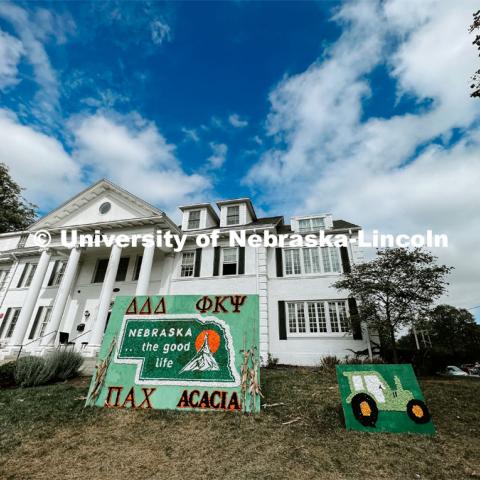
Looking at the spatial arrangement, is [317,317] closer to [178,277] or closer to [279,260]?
[279,260]

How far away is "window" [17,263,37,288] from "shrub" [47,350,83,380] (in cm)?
1394

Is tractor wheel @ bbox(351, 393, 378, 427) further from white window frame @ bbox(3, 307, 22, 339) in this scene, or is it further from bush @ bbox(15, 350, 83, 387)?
white window frame @ bbox(3, 307, 22, 339)

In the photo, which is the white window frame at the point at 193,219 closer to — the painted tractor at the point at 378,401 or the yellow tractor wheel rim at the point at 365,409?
the painted tractor at the point at 378,401

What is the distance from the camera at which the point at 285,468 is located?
3.85 meters

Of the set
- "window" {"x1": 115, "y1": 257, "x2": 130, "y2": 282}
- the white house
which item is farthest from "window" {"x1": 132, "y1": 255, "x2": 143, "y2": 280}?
"window" {"x1": 115, "y1": 257, "x2": 130, "y2": 282}

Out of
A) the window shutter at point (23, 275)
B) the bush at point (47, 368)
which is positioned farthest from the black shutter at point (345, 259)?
the window shutter at point (23, 275)

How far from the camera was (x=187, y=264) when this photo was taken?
17.7 metres

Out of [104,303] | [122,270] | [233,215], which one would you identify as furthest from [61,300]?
[233,215]

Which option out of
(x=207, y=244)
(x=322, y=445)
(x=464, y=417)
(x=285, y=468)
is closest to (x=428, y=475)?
(x=322, y=445)

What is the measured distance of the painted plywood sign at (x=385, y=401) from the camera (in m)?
4.86

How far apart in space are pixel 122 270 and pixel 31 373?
9443 millimetres

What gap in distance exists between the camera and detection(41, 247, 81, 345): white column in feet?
49.9

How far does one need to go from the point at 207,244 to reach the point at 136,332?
10.9m

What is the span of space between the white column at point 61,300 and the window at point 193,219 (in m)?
7.38
